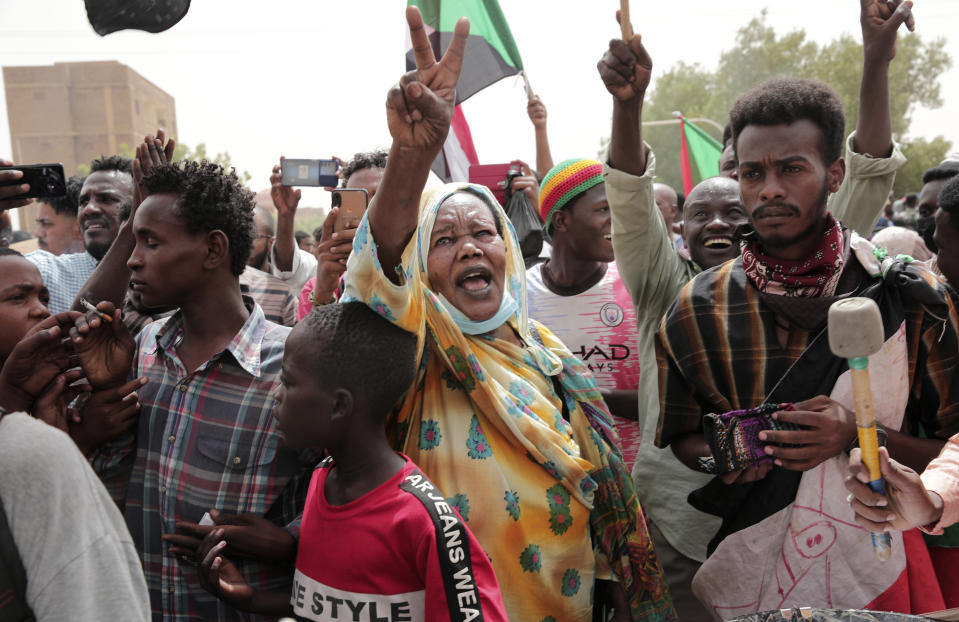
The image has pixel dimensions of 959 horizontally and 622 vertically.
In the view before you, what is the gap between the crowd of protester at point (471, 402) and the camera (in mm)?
1753

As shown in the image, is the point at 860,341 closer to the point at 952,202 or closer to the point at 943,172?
the point at 952,202

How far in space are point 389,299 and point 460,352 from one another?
370mm

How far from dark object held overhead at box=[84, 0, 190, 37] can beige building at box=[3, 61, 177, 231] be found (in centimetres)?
4448

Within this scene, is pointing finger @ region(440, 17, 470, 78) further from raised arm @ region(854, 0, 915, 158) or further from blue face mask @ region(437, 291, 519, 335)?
raised arm @ region(854, 0, 915, 158)

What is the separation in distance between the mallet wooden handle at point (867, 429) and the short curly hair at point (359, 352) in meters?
1.03

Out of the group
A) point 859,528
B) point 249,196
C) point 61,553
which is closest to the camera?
point 61,553

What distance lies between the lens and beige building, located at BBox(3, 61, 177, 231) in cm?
4444

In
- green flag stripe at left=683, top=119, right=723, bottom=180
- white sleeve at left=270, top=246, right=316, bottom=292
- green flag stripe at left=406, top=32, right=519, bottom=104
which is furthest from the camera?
green flag stripe at left=683, top=119, right=723, bottom=180

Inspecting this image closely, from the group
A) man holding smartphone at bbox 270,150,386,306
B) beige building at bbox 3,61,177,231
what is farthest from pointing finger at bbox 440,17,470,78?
beige building at bbox 3,61,177,231

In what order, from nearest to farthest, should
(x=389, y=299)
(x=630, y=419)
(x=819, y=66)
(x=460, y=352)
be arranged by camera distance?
(x=389, y=299) < (x=460, y=352) < (x=630, y=419) < (x=819, y=66)

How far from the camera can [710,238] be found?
322 centimetres

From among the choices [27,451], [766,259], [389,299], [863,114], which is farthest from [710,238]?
[27,451]

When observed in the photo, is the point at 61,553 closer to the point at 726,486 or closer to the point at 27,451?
the point at 27,451

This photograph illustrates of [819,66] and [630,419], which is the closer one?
[630,419]
